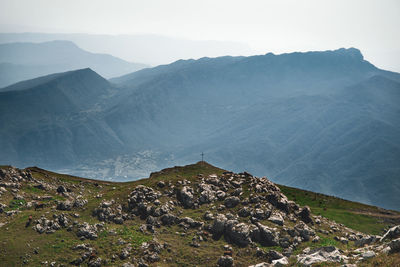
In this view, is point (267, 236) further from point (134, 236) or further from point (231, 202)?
point (134, 236)

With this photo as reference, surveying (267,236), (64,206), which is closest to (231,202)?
(267,236)

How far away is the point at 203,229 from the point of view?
2415 inches

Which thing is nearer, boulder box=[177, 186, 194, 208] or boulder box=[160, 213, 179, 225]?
boulder box=[160, 213, 179, 225]

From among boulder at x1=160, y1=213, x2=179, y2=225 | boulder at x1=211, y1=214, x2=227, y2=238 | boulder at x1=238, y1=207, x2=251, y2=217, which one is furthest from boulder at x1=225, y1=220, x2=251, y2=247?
boulder at x1=160, y1=213, x2=179, y2=225

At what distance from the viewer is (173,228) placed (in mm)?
61531

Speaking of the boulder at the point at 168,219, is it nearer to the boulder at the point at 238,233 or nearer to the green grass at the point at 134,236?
the green grass at the point at 134,236

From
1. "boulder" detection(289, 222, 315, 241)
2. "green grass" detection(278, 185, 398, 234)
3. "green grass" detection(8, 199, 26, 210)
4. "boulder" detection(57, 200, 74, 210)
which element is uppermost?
"boulder" detection(57, 200, 74, 210)

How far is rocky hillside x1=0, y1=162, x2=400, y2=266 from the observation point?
49.9 meters

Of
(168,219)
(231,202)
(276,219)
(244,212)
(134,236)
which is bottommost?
(134,236)

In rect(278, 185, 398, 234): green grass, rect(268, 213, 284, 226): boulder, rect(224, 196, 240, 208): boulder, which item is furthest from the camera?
rect(278, 185, 398, 234): green grass

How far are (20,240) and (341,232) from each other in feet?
223

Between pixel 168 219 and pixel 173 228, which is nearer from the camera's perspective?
pixel 173 228

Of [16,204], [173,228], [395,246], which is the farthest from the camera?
[16,204]

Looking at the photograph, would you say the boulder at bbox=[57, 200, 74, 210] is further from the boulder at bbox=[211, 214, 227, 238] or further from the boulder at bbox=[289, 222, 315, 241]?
the boulder at bbox=[289, 222, 315, 241]
